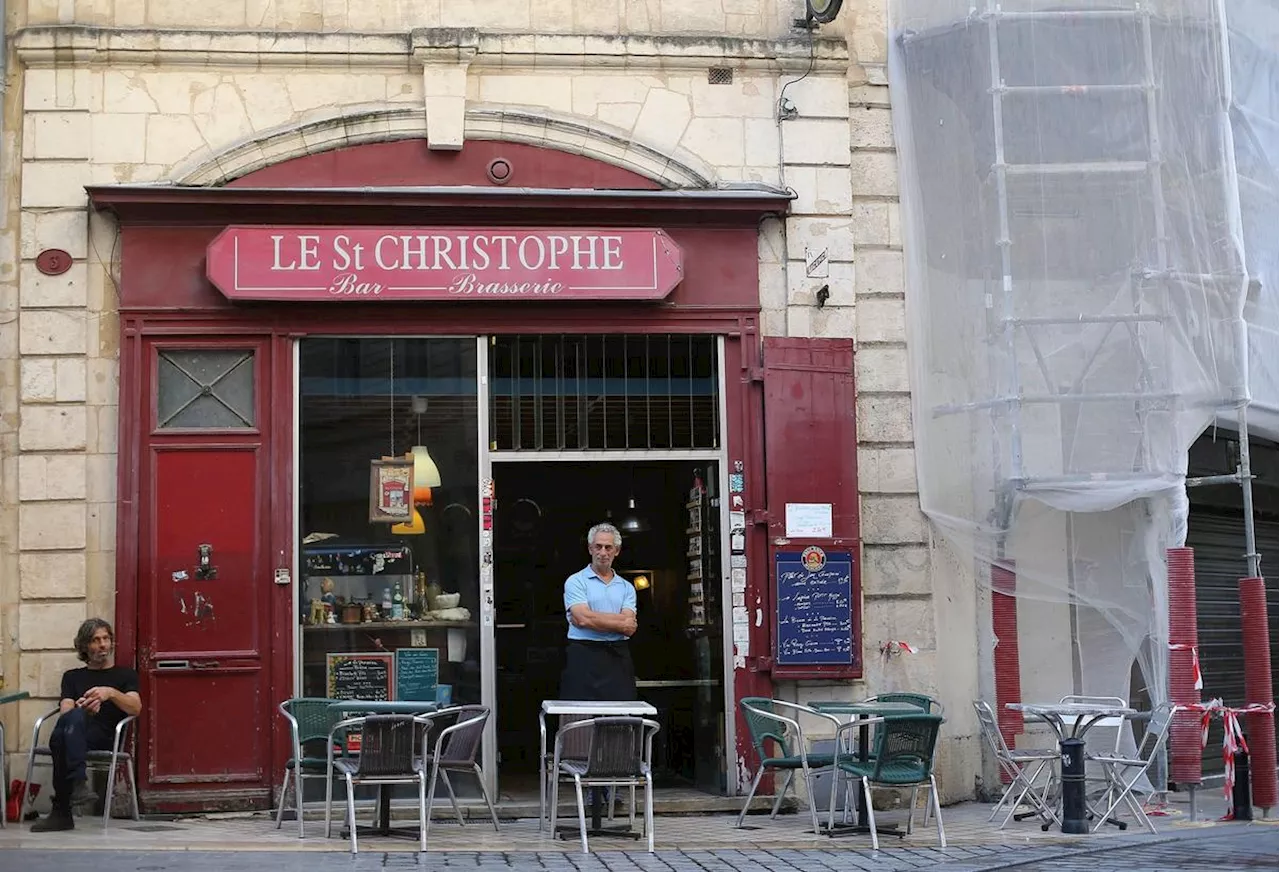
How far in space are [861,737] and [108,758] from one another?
14.1 feet

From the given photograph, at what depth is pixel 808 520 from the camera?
10938 millimetres

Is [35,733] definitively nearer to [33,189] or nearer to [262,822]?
[262,822]

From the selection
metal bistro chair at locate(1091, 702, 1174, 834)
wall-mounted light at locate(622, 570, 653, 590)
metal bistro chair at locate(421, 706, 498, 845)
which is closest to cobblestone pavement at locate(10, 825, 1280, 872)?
metal bistro chair at locate(1091, 702, 1174, 834)

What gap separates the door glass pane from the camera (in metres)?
10.7

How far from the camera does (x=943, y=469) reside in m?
11.2

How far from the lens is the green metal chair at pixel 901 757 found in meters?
9.09

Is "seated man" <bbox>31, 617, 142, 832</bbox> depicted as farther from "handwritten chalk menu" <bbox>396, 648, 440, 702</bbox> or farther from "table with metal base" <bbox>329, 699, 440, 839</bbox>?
"handwritten chalk menu" <bbox>396, 648, 440, 702</bbox>

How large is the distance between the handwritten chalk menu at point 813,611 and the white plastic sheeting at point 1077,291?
0.85 meters

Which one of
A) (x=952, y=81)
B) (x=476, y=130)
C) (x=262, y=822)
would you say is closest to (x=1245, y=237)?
(x=952, y=81)

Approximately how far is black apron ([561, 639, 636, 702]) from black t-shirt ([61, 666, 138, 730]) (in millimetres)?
2520

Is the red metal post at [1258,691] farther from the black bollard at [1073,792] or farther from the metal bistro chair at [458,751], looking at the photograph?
the metal bistro chair at [458,751]

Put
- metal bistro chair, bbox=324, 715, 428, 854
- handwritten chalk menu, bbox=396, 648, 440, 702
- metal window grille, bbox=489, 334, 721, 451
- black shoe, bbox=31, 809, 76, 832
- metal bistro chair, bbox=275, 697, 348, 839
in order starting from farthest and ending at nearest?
metal window grille, bbox=489, 334, 721, 451 < handwritten chalk menu, bbox=396, 648, 440, 702 < metal bistro chair, bbox=275, 697, 348, 839 < black shoe, bbox=31, 809, 76, 832 < metal bistro chair, bbox=324, 715, 428, 854

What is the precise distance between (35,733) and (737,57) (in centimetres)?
608

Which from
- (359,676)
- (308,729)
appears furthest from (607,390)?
(308,729)
